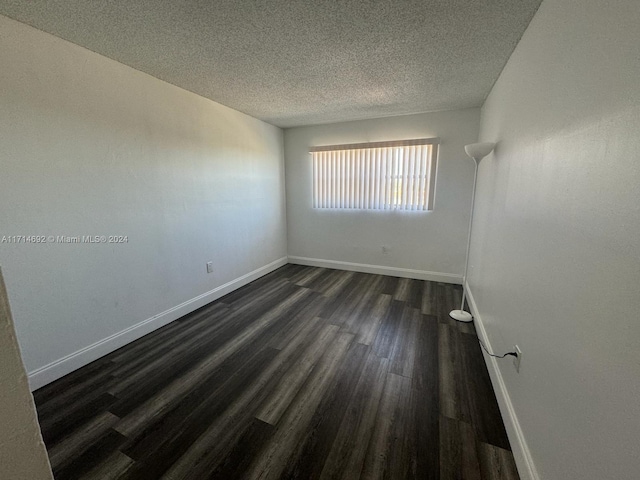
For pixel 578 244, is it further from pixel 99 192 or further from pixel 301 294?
pixel 99 192

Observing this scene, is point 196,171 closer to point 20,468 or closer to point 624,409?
point 20,468

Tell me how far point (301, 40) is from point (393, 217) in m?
2.60

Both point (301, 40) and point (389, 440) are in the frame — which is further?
point (301, 40)

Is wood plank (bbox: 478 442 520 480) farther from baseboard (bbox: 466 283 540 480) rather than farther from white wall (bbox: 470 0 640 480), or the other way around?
white wall (bbox: 470 0 640 480)

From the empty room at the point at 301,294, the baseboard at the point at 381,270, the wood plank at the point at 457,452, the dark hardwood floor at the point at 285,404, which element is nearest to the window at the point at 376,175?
the empty room at the point at 301,294

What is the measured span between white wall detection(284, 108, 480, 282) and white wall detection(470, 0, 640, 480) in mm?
1772

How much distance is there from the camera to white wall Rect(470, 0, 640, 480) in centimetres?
70

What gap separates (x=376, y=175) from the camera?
3750 mm

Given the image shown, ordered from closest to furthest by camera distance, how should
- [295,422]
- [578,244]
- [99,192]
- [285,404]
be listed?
[578,244]
[295,422]
[285,404]
[99,192]

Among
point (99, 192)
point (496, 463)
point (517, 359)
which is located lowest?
point (496, 463)

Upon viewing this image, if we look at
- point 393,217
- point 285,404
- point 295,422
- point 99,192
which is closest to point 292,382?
point 285,404

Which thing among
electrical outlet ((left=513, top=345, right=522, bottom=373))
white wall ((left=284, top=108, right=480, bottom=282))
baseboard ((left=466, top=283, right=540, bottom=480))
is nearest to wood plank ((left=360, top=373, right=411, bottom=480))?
baseboard ((left=466, top=283, right=540, bottom=480))

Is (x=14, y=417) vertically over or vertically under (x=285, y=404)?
over

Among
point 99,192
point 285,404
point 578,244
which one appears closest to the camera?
point 578,244
